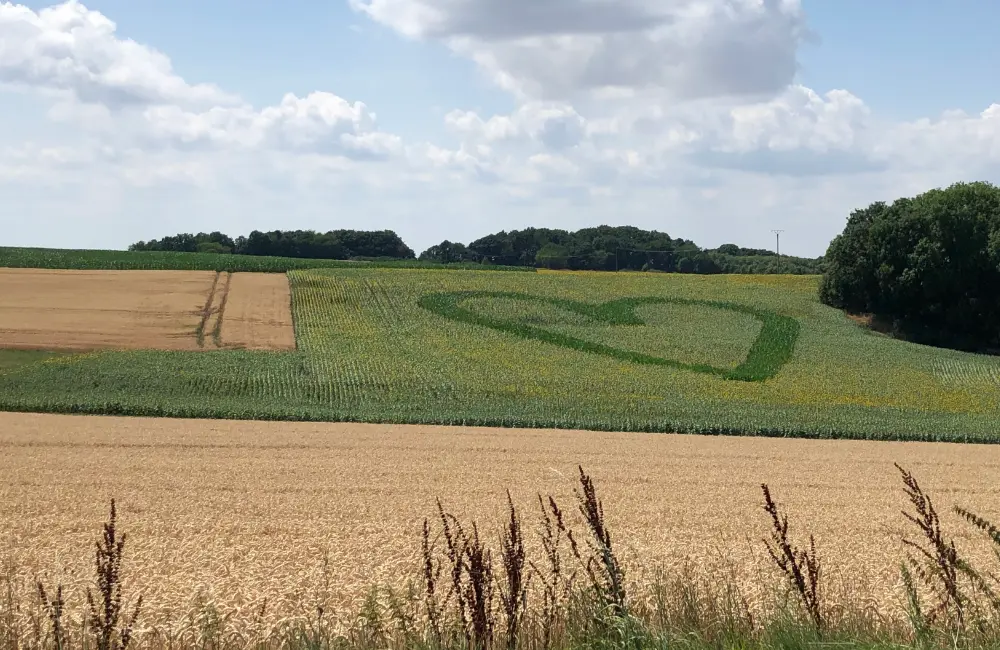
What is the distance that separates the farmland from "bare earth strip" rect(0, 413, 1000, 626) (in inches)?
158

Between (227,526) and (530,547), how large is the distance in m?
3.95

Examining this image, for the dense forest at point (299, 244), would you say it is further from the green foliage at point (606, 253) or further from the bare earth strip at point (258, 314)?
the bare earth strip at point (258, 314)

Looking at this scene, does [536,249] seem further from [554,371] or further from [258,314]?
[554,371]

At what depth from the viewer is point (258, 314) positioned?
180 ft

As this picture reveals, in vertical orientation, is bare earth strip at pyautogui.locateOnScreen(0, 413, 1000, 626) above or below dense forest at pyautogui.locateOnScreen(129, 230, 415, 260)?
below

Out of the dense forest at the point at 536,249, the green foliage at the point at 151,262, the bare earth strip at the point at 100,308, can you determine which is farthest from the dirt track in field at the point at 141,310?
the dense forest at the point at 536,249

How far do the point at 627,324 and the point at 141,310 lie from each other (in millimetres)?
25859

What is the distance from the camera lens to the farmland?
34.9 m

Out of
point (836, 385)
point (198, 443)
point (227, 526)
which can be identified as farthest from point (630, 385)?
point (227, 526)

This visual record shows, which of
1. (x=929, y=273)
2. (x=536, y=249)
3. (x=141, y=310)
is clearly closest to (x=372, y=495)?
(x=141, y=310)

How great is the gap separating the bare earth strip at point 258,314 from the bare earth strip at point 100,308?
5.56 ft

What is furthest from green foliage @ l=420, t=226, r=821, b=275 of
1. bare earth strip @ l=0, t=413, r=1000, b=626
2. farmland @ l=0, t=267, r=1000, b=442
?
bare earth strip @ l=0, t=413, r=1000, b=626

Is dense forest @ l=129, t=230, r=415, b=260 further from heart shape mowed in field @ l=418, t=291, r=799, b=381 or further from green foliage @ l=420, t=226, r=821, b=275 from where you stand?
heart shape mowed in field @ l=418, t=291, r=799, b=381

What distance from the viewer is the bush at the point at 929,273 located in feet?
209
